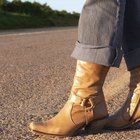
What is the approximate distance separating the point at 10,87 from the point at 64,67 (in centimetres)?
178

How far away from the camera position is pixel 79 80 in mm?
2600

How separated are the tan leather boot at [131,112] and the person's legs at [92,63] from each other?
0.10 m

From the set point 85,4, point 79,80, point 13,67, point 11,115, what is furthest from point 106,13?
point 13,67

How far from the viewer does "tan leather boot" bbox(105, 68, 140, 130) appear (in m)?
2.71

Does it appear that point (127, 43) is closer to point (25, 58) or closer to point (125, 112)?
point (125, 112)

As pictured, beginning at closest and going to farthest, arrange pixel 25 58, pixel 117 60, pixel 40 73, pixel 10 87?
pixel 117 60 < pixel 10 87 < pixel 40 73 < pixel 25 58

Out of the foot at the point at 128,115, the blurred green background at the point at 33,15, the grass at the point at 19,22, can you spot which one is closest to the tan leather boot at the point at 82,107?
the foot at the point at 128,115

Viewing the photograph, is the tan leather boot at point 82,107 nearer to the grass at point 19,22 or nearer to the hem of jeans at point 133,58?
the hem of jeans at point 133,58

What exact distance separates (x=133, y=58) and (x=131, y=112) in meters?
0.29

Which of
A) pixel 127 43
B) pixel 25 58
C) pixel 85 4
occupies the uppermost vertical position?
pixel 85 4

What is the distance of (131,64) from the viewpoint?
267cm

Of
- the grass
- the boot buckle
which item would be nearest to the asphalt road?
the boot buckle

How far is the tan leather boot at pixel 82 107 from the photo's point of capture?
2.57 metres

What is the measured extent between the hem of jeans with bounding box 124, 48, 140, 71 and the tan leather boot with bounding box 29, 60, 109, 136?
0.57 ft
